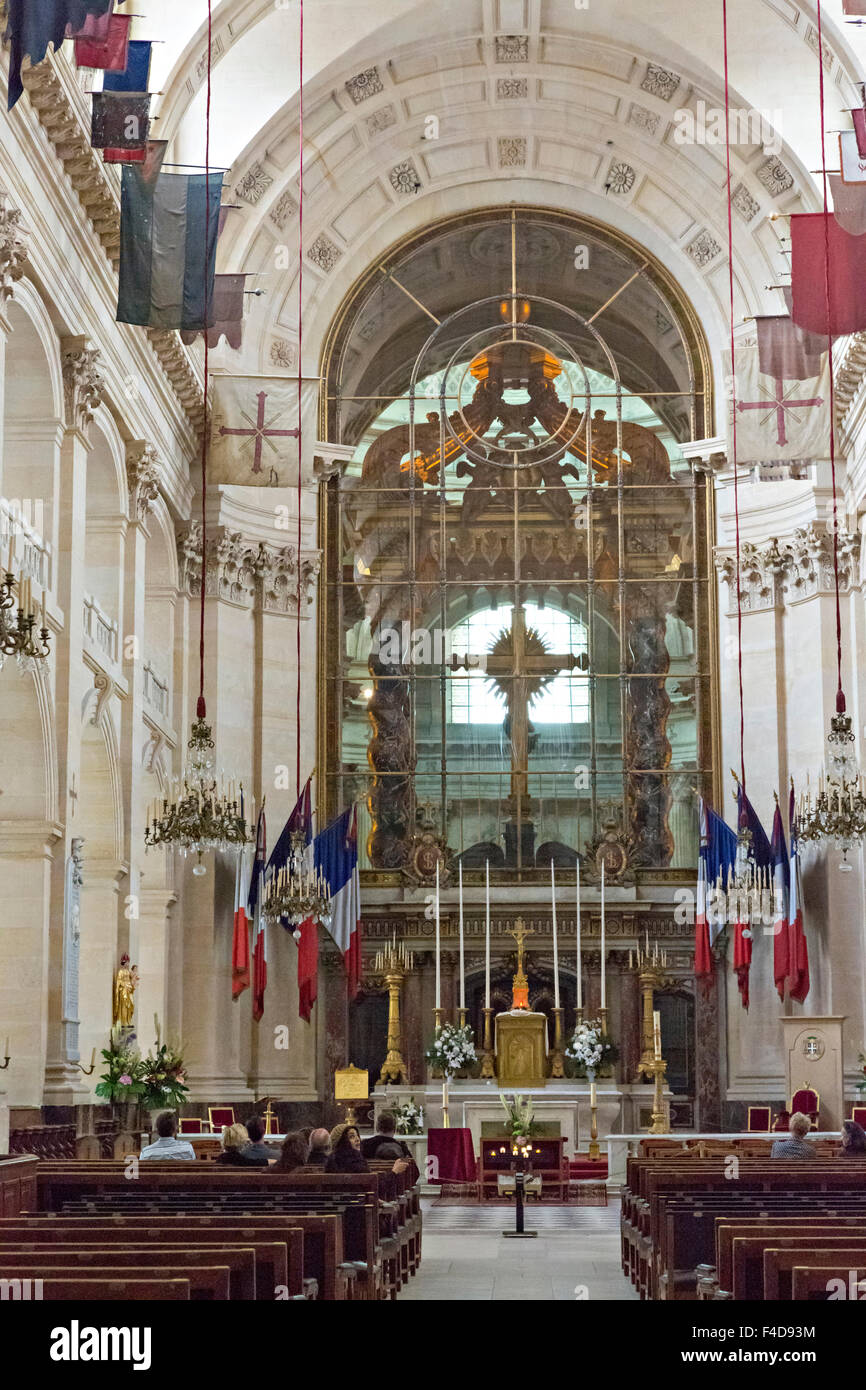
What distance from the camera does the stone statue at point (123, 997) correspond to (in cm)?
2070

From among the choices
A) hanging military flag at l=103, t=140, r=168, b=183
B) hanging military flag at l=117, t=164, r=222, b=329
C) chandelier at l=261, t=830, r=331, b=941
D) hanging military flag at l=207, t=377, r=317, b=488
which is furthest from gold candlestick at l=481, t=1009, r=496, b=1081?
hanging military flag at l=103, t=140, r=168, b=183

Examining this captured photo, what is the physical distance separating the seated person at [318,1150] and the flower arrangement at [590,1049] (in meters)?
10.2

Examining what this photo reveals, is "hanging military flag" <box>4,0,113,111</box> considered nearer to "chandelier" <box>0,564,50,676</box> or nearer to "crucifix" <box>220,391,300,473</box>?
"chandelier" <box>0,564,50,676</box>

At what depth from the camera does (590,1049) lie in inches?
939

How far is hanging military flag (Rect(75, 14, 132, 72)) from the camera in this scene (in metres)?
16.9

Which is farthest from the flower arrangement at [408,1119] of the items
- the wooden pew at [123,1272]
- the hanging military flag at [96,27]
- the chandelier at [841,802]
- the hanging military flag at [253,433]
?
the wooden pew at [123,1272]

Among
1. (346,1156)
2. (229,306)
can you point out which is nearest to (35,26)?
(229,306)

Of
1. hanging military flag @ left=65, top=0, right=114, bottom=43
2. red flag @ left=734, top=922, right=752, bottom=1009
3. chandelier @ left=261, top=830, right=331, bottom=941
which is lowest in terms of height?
red flag @ left=734, top=922, right=752, bottom=1009

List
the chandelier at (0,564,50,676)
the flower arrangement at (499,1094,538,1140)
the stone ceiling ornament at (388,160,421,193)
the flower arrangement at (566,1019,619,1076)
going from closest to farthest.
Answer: the chandelier at (0,564,50,676)
the flower arrangement at (499,1094,538,1140)
the flower arrangement at (566,1019,619,1076)
the stone ceiling ornament at (388,160,421,193)

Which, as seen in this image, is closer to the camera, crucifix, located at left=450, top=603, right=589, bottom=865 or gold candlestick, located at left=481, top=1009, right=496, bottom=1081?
gold candlestick, located at left=481, top=1009, right=496, bottom=1081

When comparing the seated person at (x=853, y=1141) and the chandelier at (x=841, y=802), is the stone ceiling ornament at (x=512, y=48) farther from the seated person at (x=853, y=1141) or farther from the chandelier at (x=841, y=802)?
the seated person at (x=853, y=1141)

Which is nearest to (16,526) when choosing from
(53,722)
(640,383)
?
(53,722)

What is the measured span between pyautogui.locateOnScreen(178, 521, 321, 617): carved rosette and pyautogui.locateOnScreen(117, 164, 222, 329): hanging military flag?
23.0 ft
